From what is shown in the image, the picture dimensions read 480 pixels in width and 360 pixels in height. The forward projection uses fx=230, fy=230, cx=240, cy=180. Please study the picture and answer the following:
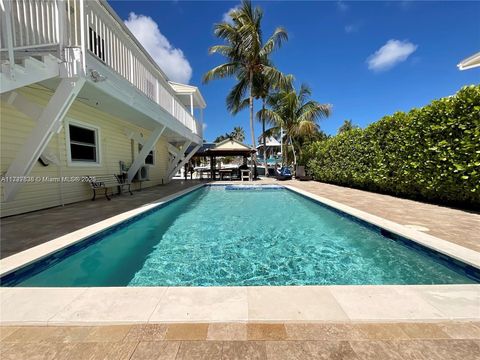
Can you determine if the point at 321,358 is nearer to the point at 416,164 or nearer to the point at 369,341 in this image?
the point at 369,341

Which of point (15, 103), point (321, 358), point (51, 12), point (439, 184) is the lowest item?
point (321, 358)

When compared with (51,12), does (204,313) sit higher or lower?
lower

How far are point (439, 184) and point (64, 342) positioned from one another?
795 cm

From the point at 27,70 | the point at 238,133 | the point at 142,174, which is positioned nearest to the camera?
the point at 27,70

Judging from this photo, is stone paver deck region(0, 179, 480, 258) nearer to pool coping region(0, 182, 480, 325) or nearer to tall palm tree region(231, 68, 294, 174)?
pool coping region(0, 182, 480, 325)

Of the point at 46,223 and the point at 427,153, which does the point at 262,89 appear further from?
the point at 46,223

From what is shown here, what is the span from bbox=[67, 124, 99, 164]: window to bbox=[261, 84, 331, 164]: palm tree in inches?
536

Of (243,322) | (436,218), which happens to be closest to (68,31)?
(243,322)

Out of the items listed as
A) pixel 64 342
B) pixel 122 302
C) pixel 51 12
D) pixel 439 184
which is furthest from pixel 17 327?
pixel 439 184

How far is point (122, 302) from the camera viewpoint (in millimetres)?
2078

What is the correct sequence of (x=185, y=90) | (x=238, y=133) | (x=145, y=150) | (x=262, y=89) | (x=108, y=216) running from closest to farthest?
1. (x=108, y=216)
2. (x=145, y=150)
3. (x=185, y=90)
4. (x=262, y=89)
5. (x=238, y=133)

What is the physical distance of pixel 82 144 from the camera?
296 inches

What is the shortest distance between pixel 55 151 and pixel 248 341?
7353 mm

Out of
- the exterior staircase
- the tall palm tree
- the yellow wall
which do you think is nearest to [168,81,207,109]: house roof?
the tall palm tree
